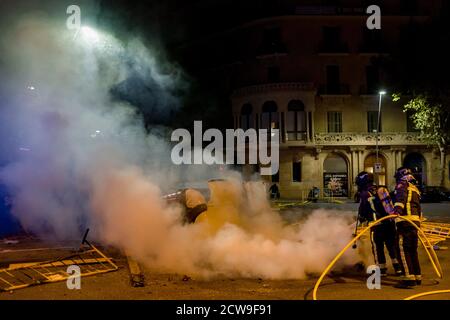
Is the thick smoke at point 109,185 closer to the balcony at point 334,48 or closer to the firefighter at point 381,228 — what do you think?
the firefighter at point 381,228

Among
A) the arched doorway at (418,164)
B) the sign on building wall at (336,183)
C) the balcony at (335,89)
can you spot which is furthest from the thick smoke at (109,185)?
the arched doorway at (418,164)

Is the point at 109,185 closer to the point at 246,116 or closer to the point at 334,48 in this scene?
the point at 246,116

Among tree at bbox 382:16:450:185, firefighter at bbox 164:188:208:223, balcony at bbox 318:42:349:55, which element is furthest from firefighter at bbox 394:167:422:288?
balcony at bbox 318:42:349:55

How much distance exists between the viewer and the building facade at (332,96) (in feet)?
116

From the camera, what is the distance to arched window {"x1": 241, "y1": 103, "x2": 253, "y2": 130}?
36062 mm

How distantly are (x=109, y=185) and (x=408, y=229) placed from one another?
20.8 feet

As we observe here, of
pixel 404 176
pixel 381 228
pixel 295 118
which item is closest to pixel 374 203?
pixel 381 228

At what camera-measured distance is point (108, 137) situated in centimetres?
1227

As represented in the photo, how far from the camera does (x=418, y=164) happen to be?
36625 mm

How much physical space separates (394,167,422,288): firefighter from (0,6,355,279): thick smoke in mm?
1654

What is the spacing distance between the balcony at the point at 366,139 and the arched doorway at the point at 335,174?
4.57ft

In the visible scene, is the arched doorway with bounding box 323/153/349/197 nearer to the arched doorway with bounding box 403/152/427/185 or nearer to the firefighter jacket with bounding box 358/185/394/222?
the arched doorway with bounding box 403/152/427/185

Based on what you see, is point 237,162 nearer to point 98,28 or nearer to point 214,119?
point 214,119

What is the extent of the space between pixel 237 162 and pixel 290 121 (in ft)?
18.3
